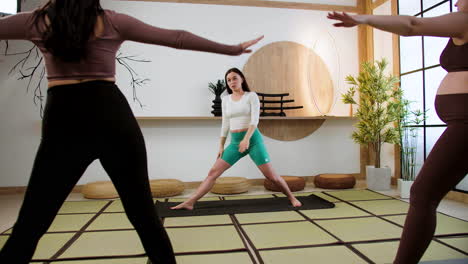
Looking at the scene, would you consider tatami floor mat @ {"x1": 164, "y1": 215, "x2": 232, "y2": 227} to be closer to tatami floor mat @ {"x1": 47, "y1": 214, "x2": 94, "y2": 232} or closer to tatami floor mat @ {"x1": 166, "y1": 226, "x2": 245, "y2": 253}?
tatami floor mat @ {"x1": 166, "y1": 226, "x2": 245, "y2": 253}

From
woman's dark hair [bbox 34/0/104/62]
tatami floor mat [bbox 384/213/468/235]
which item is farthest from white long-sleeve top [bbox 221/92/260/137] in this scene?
woman's dark hair [bbox 34/0/104/62]

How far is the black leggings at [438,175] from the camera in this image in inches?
51.8

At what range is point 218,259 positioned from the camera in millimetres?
2023

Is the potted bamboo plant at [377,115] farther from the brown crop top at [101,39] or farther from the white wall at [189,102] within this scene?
the brown crop top at [101,39]

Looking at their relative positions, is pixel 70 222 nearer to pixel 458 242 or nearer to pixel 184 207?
pixel 184 207

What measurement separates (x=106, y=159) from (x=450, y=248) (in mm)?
2126

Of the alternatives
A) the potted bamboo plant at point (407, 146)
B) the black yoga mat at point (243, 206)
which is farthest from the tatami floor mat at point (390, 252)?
the potted bamboo plant at point (407, 146)

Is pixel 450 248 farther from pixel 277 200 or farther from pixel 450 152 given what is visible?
pixel 277 200

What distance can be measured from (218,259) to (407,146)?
115 inches

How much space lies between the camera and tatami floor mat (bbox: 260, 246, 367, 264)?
1972mm

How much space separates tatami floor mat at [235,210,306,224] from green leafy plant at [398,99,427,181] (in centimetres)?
168

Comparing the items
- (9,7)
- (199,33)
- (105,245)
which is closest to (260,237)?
(105,245)

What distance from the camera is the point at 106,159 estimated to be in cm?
122

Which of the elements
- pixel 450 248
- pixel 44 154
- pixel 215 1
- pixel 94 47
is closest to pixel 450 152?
pixel 450 248
